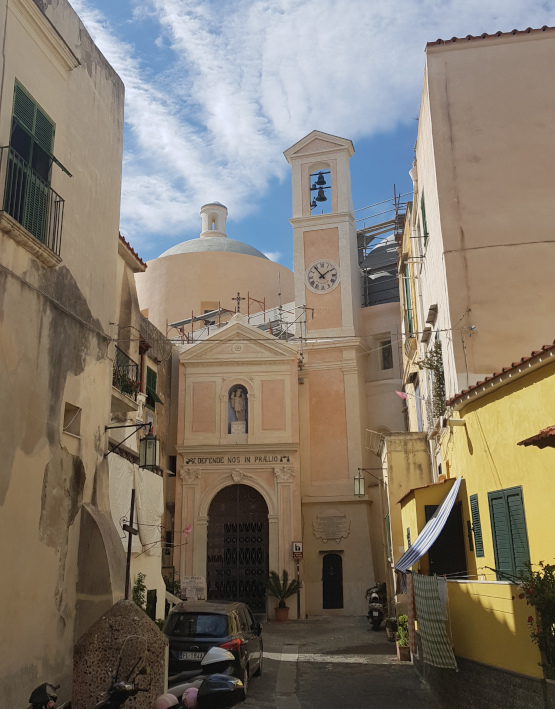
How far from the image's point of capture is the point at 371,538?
27.2m

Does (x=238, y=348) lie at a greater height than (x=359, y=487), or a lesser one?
greater

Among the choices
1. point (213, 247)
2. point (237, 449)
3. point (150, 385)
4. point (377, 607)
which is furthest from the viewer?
point (213, 247)

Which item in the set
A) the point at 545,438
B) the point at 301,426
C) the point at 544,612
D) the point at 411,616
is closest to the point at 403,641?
the point at 411,616

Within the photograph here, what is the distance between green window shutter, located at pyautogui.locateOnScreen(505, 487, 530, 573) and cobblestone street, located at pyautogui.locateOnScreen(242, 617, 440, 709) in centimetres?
285

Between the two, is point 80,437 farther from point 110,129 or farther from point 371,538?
point 371,538

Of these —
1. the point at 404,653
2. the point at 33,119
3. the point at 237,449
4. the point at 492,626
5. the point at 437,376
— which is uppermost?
the point at 33,119

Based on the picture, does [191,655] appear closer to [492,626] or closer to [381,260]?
[492,626]

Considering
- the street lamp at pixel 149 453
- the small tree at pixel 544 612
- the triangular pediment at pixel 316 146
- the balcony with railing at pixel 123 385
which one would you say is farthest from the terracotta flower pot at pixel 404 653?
the triangular pediment at pixel 316 146

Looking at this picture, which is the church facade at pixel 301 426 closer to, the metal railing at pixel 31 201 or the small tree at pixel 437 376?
the small tree at pixel 437 376

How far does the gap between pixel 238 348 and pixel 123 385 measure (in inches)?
605

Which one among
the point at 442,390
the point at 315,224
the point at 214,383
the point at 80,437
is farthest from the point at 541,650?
the point at 315,224

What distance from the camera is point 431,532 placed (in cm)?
1170

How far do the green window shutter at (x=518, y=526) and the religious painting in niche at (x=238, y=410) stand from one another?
18899mm

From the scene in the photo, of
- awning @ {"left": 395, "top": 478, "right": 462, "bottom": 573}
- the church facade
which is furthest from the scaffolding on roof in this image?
awning @ {"left": 395, "top": 478, "right": 462, "bottom": 573}
